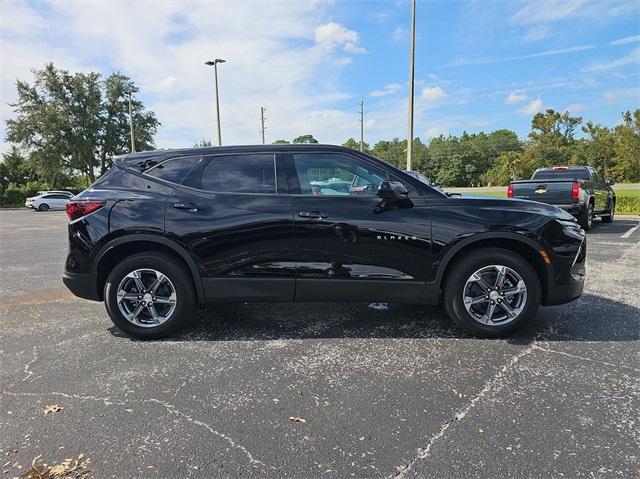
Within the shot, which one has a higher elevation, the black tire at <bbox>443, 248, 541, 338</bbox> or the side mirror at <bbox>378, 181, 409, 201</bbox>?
the side mirror at <bbox>378, 181, 409, 201</bbox>

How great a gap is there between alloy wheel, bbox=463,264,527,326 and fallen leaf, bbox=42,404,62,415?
316 centimetres

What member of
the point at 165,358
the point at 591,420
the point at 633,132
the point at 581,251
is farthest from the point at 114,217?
the point at 633,132

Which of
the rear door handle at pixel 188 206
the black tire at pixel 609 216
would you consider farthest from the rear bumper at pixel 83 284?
the black tire at pixel 609 216

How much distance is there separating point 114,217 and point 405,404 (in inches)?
114

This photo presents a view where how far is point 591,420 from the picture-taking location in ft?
8.57

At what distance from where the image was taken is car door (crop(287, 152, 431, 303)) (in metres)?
3.78

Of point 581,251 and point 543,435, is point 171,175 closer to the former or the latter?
point 543,435

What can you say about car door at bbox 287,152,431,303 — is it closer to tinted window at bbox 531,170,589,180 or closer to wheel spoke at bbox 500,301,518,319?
wheel spoke at bbox 500,301,518,319

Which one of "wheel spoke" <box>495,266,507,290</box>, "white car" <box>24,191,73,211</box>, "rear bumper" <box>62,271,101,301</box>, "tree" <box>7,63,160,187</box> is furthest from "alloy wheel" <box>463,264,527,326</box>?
"tree" <box>7,63,160,187</box>

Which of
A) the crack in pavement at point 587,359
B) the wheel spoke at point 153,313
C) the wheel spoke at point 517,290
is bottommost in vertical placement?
the crack in pavement at point 587,359

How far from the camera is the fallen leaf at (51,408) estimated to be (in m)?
2.80

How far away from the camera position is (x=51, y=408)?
283 cm

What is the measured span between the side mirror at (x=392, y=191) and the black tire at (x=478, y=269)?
78 cm

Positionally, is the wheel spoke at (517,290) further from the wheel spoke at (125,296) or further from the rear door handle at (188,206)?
the wheel spoke at (125,296)
